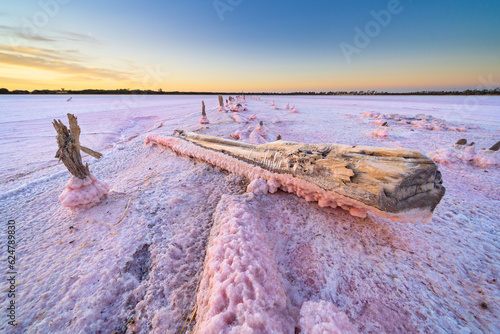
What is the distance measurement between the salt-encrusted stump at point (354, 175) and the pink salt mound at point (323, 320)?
2.88 ft

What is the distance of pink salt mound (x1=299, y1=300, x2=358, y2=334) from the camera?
91 cm

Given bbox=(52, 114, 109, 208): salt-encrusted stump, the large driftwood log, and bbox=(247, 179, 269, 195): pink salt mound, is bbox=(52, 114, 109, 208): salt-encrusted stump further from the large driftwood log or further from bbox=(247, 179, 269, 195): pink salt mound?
bbox=(247, 179, 269, 195): pink salt mound

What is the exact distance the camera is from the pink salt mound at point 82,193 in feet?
7.13

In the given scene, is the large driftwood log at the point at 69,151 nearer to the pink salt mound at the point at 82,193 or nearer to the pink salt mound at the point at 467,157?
the pink salt mound at the point at 82,193

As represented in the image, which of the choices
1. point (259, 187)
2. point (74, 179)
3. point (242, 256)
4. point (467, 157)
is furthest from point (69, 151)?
point (467, 157)

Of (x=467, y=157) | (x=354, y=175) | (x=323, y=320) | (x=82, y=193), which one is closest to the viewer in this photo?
(x=323, y=320)

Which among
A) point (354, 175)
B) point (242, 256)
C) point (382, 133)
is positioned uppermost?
point (354, 175)

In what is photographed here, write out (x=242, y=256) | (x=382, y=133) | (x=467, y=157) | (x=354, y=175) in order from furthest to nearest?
→ (x=382, y=133), (x=467, y=157), (x=354, y=175), (x=242, y=256)

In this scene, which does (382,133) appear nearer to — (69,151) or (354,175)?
(354,175)

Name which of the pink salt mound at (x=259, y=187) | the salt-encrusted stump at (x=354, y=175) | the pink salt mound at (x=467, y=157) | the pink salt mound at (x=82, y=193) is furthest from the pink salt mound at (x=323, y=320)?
the pink salt mound at (x=467, y=157)

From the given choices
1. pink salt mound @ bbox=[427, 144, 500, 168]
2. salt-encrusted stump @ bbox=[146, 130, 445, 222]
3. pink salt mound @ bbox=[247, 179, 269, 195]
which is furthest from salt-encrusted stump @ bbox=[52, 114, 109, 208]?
pink salt mound @ bbox=[427, 144, 500, 168]

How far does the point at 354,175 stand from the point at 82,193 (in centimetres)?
307

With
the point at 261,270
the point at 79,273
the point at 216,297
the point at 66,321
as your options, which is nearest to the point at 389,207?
the point at 261,270

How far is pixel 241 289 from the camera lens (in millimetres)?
1049
